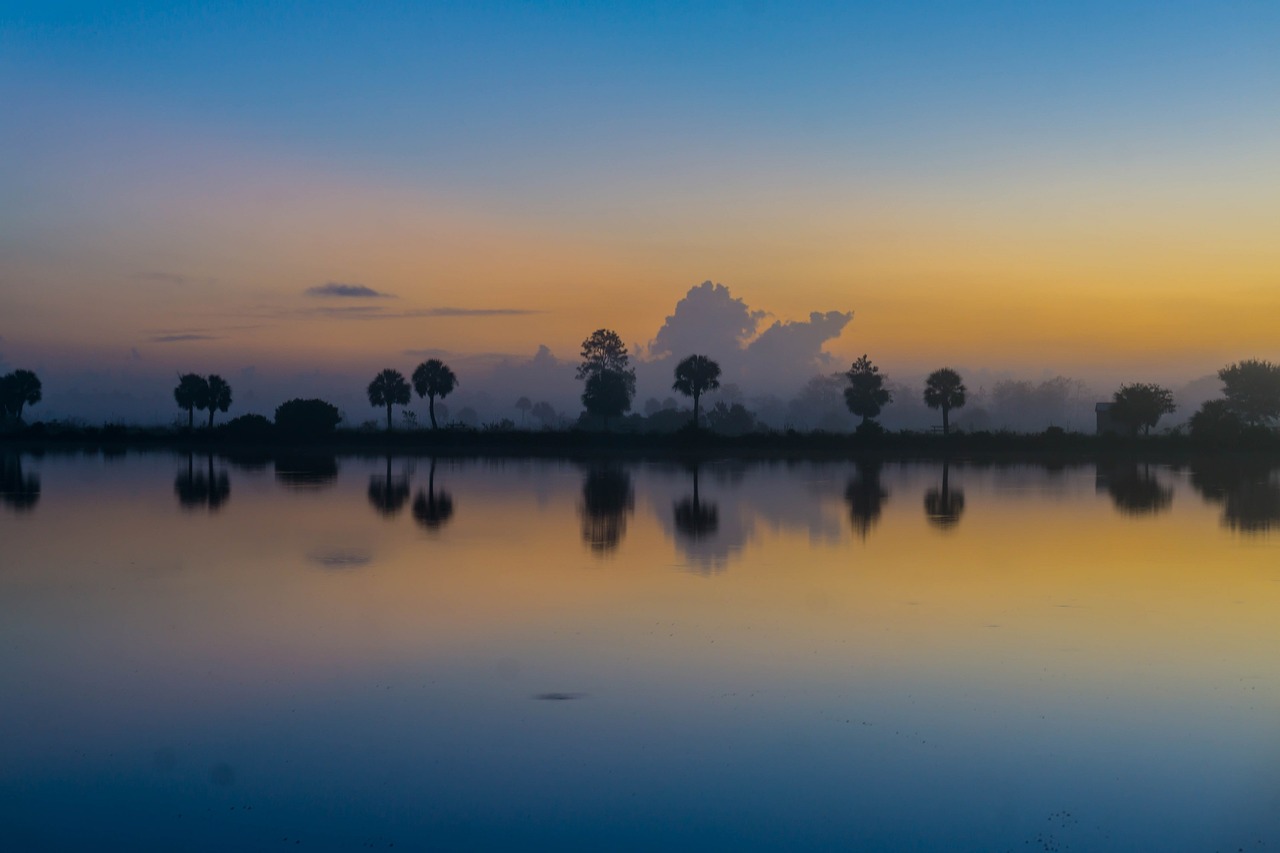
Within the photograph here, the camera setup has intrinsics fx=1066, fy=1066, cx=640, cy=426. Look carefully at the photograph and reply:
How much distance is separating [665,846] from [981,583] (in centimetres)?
940

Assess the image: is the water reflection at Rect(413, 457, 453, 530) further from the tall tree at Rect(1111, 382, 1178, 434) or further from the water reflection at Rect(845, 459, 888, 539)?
the tall tree at Rect(1111, 382, 1178, 434)

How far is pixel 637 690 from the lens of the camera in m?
8.80

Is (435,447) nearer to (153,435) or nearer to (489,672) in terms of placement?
(153,435)

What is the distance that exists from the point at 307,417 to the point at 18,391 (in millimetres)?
32225

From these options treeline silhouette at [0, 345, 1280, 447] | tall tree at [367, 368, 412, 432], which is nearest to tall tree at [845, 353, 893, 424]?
treeline silhouette at [0, 345, 1280, 447]

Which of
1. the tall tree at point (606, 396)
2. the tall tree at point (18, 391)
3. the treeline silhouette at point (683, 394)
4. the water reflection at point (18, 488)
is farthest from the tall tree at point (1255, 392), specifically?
the tall tree at point (18, 391)

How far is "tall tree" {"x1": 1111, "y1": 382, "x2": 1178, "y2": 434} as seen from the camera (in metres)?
68.1

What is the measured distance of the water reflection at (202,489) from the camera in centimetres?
2531

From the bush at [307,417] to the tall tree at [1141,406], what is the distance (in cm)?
5165

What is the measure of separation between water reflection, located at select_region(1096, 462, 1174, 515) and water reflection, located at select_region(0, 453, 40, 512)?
Answer: 25.6 m

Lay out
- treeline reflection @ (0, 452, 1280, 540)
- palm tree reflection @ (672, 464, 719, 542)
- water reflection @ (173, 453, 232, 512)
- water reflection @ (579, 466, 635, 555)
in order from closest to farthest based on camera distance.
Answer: water reflection @ (579, 466, 635, 555) → palm tree reflection @ (672, 464, 719, 542) → treeline reflection @ (0, 452, 1280, 540) → water reflection @ (173, 453, 232, 512)

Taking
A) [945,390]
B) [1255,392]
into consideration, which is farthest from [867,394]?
[1255,392]

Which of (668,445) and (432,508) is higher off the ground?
(668,445)

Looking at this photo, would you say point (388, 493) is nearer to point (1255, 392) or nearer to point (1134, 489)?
point (1134, 489)
